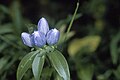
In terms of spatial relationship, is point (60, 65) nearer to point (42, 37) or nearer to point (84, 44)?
point (42, 37)

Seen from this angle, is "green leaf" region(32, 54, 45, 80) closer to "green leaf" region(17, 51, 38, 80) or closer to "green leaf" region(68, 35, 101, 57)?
"green leaf" region(17, 51, 38, 80)

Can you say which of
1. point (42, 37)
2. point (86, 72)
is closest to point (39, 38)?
point (42, 37)

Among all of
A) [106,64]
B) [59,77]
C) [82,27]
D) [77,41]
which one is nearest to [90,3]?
[82,27]

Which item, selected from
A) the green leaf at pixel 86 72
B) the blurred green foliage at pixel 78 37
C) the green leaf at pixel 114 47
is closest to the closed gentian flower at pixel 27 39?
the blurred green foliage at pixel 78 37

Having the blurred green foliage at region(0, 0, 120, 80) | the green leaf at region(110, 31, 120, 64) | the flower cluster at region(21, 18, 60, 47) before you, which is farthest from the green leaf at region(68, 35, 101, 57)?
the flower cluster at region(21, 18, 60, 47)

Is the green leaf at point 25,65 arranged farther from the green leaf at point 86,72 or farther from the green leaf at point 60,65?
the green leaf at point 86,72

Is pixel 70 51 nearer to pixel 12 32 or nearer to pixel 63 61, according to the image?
pixel 12 32
